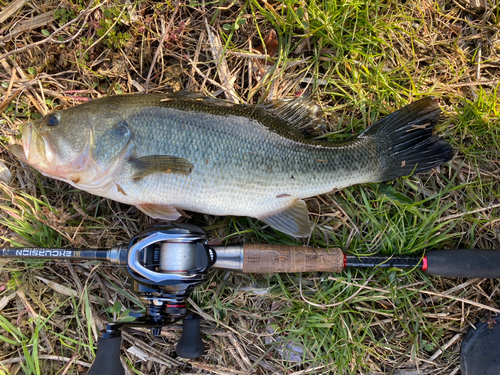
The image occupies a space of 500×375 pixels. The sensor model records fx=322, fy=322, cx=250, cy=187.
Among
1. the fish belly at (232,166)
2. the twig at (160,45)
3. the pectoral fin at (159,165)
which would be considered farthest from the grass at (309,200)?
the pectoral fin at (159,165)

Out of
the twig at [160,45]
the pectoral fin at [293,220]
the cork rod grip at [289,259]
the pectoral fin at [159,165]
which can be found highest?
the twig at [160,45]

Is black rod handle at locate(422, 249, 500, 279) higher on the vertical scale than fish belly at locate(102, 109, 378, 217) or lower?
lower

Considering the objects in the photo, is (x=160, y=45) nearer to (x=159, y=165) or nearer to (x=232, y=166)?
(x=159, y=165)

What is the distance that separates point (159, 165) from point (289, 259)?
3.74ft

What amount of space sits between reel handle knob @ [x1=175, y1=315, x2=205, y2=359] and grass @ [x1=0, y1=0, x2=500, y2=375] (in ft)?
0.82

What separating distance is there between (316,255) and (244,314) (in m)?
0.79

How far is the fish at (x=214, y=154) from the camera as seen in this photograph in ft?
7.26

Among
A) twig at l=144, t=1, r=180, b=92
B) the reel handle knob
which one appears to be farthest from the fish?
the reel handle knob

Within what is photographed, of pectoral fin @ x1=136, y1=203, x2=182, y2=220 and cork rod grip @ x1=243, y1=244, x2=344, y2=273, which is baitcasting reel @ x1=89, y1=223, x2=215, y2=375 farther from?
cork rod grip @ x1=243, y1=244, x2=344, y2=273

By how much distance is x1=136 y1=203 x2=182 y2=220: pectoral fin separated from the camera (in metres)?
2.33

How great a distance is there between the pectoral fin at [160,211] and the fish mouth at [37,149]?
27.0 inches

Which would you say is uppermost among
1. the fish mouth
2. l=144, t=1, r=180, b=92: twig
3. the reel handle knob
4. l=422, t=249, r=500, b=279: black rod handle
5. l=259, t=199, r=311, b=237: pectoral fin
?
l=144, t=1, r=180, b=92: twig

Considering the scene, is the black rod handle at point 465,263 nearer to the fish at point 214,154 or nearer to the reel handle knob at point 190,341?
the fish at point 214,154

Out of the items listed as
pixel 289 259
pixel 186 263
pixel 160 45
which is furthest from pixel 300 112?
pixel 186 263
